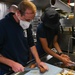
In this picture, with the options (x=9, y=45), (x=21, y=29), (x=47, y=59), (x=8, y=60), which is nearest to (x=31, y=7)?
(x=21, y=29)

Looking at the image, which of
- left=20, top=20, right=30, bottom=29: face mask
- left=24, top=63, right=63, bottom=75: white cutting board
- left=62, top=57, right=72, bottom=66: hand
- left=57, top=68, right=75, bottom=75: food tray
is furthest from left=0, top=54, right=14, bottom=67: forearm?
left=62, top=57, right=72, bottom=66: hand

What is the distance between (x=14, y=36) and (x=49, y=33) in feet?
2.24

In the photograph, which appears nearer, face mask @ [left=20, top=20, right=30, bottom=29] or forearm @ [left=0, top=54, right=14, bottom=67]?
forearm @ [left=0, top=54, right=14, bottom=67]

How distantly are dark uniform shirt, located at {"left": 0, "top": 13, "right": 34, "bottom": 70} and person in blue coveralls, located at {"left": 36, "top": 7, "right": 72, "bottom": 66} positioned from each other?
0.44 meters

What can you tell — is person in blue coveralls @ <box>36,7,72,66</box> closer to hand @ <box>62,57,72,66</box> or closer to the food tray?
hand @ <box>62,57,72,66</box>

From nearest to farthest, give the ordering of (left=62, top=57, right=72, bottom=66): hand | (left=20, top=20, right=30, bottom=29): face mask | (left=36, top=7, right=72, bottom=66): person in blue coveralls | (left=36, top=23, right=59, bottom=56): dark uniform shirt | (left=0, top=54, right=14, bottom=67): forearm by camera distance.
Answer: (left=0, top=54, right=14, bottom=67): forearm, (left=20, top=20, right=30, bottom=29): face mask, (left=62, top=57, right=72, bottom=66): hand, (left=36, top=7, right=72, bottom=66): person in blue coveralls, (left=36, top=23, right=59, bottom=56): dark uniform shirt

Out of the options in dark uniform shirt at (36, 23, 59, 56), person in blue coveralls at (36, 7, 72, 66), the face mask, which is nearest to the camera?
the face mask

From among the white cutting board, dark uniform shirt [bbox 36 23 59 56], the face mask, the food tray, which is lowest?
the food tray

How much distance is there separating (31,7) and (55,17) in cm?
51

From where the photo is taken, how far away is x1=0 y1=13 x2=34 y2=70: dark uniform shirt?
143 cm

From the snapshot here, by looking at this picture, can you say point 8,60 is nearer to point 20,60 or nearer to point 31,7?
point 20,60

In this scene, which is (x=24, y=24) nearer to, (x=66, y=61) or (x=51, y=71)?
(x=51, y=71)

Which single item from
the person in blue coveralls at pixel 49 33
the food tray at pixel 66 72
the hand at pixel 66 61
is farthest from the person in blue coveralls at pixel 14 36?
the person in blue coveralls at pixel 49 33

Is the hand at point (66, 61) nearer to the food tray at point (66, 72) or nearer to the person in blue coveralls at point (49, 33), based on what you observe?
the person in blue coveralls at point (49, 33)
